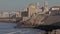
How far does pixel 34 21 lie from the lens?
1902 inches

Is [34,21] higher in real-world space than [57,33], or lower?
lower

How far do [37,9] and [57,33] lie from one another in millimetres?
49021

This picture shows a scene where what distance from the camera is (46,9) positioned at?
57.6 metres

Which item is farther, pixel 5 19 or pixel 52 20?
pixel 5 19

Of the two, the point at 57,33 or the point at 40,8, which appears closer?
the point at 57,33

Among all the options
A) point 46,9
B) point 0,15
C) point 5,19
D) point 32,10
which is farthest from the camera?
point 0,15

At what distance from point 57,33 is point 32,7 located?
48.1m

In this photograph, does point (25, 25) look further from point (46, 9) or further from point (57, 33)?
point (57, 33)

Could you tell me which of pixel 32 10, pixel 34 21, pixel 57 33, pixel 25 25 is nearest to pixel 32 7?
pixel 32 10

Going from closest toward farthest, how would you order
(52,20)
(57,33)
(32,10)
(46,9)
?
(57,33), (52,20), (46,9), (32,10)

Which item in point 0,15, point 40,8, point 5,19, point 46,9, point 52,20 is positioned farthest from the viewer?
point 0,15

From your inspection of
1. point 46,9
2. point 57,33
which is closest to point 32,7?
point 46,9

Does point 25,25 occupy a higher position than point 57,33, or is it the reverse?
point 57,33

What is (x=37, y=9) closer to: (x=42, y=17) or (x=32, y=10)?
(x=32, y=10)
